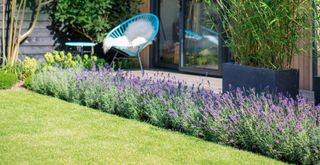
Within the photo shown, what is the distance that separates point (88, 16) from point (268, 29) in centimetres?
473

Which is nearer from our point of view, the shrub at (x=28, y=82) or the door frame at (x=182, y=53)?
the shrub at (x=28, y=82)

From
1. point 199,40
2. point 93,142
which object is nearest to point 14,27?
point 199,40

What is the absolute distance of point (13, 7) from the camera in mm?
7859

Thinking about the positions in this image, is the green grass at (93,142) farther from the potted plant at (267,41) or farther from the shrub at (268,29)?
the shrub at (268,29)

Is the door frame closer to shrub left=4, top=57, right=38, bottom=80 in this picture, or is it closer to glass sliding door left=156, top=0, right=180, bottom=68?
glass sliding door left=156, top=0, right=180, bottom=68

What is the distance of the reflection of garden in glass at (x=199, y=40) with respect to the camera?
317 inches

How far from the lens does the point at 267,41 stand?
459cm

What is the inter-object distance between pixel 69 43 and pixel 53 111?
138 inches

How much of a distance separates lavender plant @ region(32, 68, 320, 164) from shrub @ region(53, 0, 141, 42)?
284 centimetres

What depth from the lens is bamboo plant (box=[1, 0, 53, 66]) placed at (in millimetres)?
7859

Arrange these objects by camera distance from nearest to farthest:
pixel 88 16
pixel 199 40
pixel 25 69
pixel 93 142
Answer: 1. pixel 93 142
2. pixel 25 69
3. pixel 199 40
4. pixel 88 16

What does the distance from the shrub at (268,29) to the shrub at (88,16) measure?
4.20 metres

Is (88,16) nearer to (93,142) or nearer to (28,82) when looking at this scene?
(28,82)

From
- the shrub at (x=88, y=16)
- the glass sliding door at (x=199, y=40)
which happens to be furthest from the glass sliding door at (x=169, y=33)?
the shrub at (x=88, y=16)
